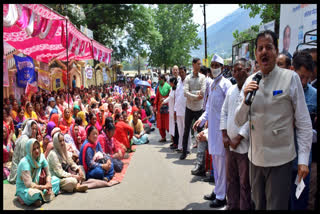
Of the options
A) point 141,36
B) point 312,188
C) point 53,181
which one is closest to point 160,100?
point 53,181

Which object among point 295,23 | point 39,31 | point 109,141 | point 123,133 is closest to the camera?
point 39,31

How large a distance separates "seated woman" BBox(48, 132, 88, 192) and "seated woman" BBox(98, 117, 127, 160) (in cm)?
130

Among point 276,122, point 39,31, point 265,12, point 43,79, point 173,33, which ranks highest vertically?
point 173,33

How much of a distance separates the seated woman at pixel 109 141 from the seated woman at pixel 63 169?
51.2 inches

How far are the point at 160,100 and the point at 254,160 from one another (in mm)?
6478

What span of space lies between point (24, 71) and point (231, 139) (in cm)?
948

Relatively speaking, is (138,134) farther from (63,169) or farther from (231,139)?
(231,139)

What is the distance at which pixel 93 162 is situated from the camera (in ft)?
17.6

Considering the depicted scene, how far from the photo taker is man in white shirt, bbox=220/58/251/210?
10.1ft

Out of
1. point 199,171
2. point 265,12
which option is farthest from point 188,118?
point 265,12

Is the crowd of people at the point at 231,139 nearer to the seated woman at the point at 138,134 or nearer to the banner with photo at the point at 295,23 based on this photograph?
the seated woman at the point at 138,134

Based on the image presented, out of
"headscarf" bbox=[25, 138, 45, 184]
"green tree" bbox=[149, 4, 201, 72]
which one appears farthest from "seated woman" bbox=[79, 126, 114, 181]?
"green tree" bbox=[149, 4, 201, 72]

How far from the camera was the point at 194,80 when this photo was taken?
251 inches

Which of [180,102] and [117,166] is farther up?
[180,102]
